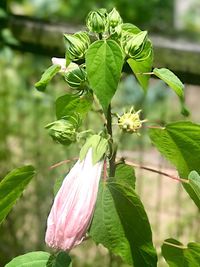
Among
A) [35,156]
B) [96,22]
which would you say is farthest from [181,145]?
[35,156]

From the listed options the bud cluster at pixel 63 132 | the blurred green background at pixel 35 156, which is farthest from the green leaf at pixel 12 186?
the blurred green background at pixel 35 156

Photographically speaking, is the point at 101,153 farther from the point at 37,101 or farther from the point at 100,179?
the point at 37,101

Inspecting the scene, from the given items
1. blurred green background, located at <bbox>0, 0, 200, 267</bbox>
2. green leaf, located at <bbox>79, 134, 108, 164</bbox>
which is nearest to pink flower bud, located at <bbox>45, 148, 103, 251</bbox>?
green leaf, located at <bbox>79, 134, 108, 164</bbox>

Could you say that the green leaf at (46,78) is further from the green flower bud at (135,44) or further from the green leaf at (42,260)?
the green leaf at (42,260)

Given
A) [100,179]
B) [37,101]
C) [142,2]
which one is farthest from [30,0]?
[100,179]

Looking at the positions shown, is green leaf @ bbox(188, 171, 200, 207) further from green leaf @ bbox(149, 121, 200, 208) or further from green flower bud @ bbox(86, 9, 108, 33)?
green flower bud @ bbox(86, 9, 108, 33)
